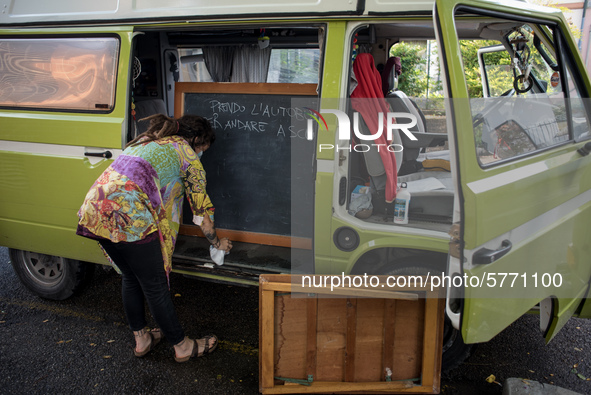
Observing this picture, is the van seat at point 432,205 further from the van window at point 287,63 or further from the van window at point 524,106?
the van window at point 287,63

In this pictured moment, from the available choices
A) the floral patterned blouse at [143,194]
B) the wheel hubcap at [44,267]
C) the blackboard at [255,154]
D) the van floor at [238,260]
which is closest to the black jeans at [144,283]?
the floral patterned blouse at [143,194]

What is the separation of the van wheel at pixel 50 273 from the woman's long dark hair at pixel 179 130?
143cm

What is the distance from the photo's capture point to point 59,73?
3443mm

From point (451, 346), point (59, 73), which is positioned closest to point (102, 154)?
point (59, 73)

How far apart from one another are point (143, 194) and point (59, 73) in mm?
1455

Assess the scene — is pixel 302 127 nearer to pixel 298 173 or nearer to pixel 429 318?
pixel 298 173

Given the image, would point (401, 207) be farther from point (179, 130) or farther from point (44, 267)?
point (44, 267)

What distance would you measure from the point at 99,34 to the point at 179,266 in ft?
5.89

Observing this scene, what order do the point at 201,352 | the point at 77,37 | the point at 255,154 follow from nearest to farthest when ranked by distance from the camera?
the point at 201,352 → the point at 77,37 → the point at 255,154

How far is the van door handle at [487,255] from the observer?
1.99m

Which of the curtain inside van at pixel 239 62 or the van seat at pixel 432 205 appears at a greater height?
the curtain inside van at pixel 239 62

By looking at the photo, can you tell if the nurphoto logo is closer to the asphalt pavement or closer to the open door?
the open door

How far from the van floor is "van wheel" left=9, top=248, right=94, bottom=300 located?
3.09ft

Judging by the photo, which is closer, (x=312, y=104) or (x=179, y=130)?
(x=179, y=130)
